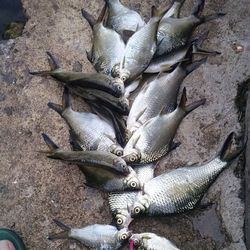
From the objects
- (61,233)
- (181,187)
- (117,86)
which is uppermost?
(117,86)

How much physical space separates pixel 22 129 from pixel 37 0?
1.23m

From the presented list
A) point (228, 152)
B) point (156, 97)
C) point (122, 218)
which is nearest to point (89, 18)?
point (156, 97)

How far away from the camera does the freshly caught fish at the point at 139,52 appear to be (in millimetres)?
4090

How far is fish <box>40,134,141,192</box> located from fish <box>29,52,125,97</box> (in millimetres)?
522

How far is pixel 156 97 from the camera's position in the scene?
402 centimetres

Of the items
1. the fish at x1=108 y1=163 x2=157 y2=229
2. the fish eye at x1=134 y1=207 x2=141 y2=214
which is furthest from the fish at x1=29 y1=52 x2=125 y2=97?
the fish eye at x1=134 y1=207 x2=141 y2=214

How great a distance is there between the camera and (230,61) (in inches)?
168

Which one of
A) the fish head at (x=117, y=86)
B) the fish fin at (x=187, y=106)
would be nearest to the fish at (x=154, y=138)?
the fish fin at (x=187, y=106)

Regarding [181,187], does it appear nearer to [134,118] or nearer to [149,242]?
[149,242]

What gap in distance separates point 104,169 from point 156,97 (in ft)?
2.43

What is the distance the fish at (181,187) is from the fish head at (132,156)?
202mm

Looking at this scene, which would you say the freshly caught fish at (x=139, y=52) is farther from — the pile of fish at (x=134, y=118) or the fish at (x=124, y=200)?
the fish at (x=124, y=200)

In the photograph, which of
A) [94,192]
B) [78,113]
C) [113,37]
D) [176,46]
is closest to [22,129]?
[78,113]

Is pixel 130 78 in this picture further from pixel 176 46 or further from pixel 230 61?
pixel 230 61
